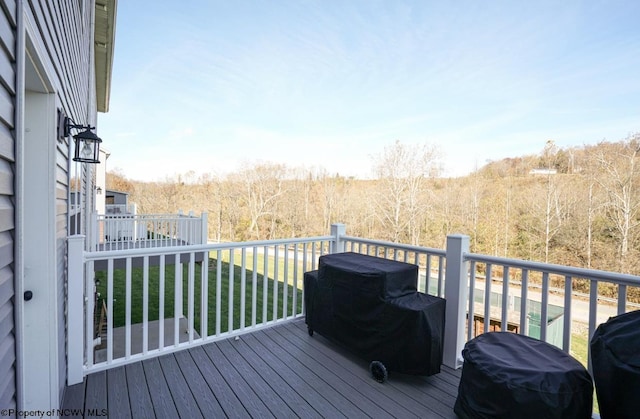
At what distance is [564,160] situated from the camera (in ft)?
48.6

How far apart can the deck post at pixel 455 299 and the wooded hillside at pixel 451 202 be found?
13.8m

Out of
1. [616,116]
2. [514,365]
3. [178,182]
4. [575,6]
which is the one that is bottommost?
[514,365]

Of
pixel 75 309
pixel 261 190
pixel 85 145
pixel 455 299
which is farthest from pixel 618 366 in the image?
pixel 261 190

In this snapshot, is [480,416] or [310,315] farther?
[310,315]

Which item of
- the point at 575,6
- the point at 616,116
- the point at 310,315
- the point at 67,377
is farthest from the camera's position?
the point at 616,116

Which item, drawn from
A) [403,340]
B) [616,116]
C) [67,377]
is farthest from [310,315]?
[616,116]

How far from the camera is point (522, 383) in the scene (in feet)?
5.18

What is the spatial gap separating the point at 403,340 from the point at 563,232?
50.1 feet

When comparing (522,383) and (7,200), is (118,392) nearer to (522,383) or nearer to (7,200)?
(7,200)

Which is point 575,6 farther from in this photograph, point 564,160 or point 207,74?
point 207,74

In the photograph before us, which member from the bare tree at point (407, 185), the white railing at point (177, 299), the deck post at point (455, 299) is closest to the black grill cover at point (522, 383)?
the deck post at point (455, 299)

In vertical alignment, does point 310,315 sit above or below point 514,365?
below

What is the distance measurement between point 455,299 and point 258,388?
5.60ft

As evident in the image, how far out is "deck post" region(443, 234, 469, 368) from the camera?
2.56 meters
